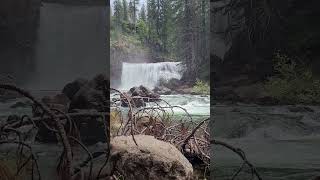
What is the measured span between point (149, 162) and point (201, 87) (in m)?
1.01

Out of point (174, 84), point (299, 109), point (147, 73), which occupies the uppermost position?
point (147, 73)

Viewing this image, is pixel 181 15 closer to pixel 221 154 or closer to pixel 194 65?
pixel 194 65

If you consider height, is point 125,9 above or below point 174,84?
above

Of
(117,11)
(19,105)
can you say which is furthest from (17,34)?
(117,11)

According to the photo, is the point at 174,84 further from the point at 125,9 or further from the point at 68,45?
the point at 68,45

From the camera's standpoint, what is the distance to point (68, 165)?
16.9 ft

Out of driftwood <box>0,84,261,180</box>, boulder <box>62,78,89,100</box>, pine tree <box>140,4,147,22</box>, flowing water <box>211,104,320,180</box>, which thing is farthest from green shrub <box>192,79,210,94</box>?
boulder <box>62,78,89,100</box>

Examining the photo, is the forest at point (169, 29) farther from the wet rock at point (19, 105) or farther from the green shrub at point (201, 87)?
the wet rock at point (19, 105)

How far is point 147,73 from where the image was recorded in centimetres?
559

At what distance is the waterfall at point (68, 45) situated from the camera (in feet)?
16.9

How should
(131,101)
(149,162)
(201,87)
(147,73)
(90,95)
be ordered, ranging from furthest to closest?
(131,101) → (147,73) → (201,87) → (149,162) → (90,95)

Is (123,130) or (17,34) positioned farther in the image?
(123,130)

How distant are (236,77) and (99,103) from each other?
1.46 metres

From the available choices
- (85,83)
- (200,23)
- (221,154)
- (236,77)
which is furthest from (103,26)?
(221,154)
